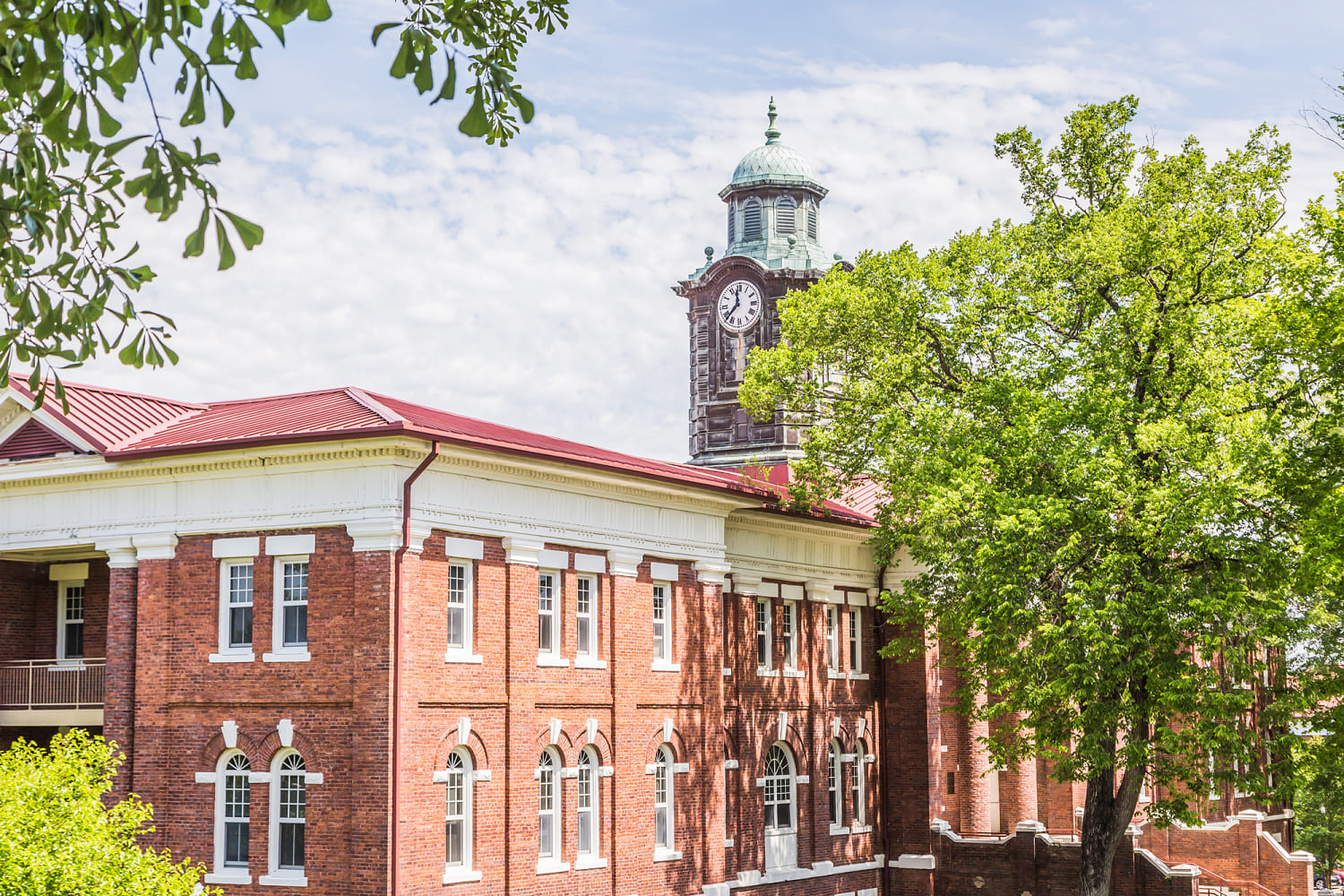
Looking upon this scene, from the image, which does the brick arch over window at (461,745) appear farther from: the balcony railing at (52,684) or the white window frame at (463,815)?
the balcony railing at (52,684)

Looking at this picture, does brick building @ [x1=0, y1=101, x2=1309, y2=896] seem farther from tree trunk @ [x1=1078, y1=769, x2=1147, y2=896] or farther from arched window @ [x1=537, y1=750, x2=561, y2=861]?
tree trunk @ [x1=1078, y1=769, x2=1147, y2=896]

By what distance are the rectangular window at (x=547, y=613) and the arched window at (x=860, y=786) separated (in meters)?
13.3

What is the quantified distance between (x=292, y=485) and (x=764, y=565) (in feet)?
44.8

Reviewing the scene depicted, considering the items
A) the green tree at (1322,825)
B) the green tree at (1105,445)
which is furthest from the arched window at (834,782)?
the green tree at (1322,825)

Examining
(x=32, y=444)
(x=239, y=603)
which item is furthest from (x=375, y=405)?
(x=32, y=444)

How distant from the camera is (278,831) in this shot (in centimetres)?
2550

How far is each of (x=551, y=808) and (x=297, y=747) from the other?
5.39 m

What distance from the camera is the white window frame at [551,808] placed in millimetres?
27922

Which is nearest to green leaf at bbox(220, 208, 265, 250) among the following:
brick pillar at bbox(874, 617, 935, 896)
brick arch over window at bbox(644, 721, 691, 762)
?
brick arch over window at bbox(644, 721, 691, 762)

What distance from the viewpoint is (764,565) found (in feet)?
119

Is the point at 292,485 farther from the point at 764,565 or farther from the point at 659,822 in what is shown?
the point at 764,565

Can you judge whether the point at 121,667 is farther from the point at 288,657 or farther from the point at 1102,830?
the point at 1102,830

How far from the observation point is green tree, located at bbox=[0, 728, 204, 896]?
19.2 m

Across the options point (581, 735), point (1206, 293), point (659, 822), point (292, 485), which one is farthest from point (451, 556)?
point (1206, 293)
